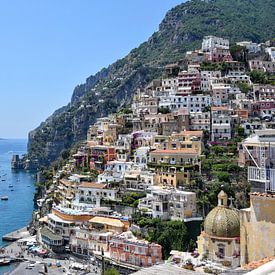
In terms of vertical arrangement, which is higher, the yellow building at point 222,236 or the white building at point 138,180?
the white building at point 138,180

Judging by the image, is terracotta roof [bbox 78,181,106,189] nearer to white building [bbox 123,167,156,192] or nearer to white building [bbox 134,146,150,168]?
white building [bbox 123,167,156,192]

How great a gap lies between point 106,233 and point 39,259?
7.18 m

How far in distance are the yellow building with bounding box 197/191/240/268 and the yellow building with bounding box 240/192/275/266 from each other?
72.8 ft

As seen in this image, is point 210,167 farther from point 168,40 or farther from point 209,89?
point 168,40

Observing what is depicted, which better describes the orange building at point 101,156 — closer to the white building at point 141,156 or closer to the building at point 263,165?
the white building at point 141,156

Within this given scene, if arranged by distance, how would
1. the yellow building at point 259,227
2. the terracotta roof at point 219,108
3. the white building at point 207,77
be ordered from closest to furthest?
the yellow building at point 259,227, the terracotta roof at point 219,108, the white building at point 207,77

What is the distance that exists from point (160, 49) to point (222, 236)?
105 m

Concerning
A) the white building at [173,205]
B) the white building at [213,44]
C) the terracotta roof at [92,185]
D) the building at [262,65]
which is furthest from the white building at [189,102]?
the white building at [173,205]

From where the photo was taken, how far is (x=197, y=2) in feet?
481

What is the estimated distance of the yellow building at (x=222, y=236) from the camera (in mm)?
31030

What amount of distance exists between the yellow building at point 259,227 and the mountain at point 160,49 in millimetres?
97573

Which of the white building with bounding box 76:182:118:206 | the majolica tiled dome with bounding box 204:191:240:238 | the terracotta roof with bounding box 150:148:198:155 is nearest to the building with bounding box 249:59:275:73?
the terracotta roof with bounding box 150:148:198:155

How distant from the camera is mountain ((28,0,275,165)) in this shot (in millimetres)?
116812

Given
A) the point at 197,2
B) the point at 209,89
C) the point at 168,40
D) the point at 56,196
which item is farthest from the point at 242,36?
the point at 56,196
